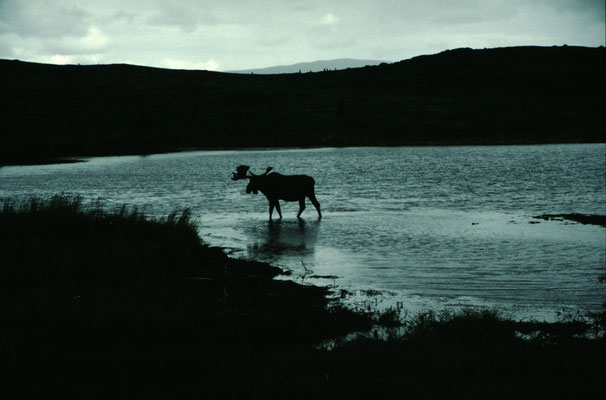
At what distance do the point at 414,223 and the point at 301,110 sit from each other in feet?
210

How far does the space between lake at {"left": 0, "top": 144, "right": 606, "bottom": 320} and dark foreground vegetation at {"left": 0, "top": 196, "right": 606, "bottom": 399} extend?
59.8 inches

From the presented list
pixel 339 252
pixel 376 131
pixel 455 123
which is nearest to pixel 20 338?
pixel 339 252

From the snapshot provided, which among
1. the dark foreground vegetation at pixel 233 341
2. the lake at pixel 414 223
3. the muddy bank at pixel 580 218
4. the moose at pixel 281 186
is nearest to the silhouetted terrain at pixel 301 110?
the lake at pixel 414 223

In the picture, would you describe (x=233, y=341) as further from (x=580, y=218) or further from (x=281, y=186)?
(x=580, y=218)

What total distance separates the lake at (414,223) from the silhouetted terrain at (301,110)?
21.5 metres

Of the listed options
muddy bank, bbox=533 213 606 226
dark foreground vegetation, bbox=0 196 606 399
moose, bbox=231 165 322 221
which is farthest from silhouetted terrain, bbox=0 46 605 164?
dark foreground vegetation, bbox=0 196 606 399

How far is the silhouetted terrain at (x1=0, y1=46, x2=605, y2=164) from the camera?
66375mm

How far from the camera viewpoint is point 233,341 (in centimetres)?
763

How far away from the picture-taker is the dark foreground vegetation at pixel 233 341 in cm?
595

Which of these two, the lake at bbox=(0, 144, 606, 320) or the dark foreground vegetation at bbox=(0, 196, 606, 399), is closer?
the dark foreground vegetation at bbox=(0, 196, 606, 399)

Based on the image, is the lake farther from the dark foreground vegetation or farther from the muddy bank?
the dark foreground vegetation

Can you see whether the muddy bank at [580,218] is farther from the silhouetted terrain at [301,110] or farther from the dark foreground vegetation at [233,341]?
the silhouetted terrain at [301,110]

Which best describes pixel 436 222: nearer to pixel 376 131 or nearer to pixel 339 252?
pixel 339 252

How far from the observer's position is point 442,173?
3566 centimetres
